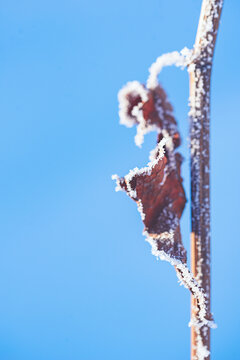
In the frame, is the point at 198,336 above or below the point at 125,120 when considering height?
below

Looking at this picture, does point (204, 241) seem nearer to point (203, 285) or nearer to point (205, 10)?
point (203, 285)

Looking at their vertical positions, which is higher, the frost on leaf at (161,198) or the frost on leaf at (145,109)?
the frost on leaf at (145,109)

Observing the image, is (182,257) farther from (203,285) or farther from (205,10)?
(205,10)

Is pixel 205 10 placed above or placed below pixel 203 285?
above

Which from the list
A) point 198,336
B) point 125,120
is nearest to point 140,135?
point 125,120

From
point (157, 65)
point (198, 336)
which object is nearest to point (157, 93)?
point (157, 65)

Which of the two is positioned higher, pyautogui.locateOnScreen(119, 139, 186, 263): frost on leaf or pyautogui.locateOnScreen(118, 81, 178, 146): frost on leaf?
pyautogui.locateOnScreen(118, 81, 178, 146): frost on leaf
